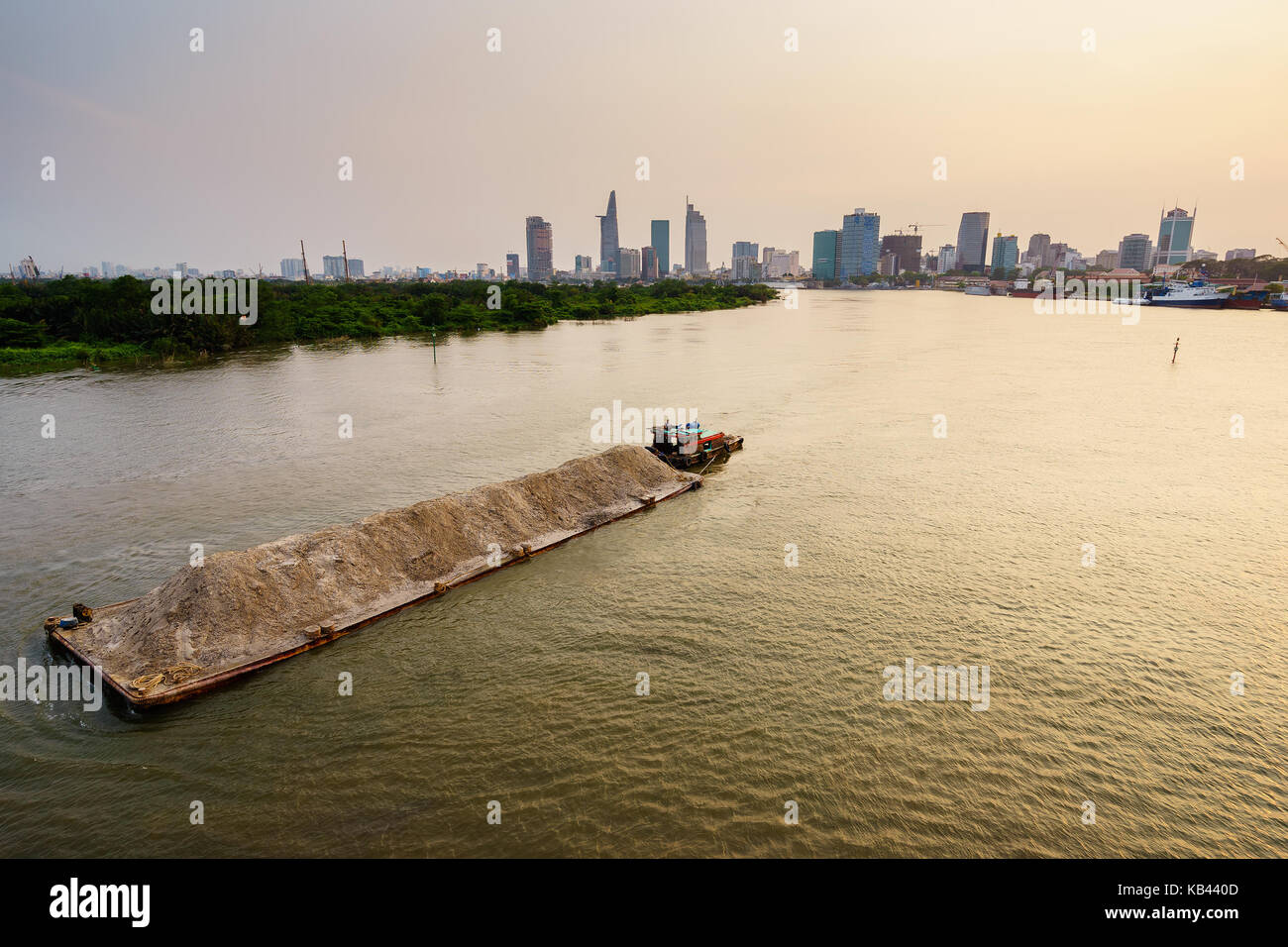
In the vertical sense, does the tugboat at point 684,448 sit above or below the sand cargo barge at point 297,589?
above

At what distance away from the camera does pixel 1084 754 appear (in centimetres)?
1205

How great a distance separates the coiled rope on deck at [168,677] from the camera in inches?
510

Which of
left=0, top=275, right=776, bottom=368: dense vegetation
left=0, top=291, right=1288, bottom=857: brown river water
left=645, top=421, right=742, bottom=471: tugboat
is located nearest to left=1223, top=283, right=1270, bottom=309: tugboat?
left=0, top=275, right=776, bottom=368: dense vegetation

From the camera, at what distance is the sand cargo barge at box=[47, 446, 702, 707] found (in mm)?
13836

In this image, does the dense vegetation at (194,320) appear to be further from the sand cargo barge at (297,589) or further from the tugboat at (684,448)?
the sand cargo barge at (297,589)

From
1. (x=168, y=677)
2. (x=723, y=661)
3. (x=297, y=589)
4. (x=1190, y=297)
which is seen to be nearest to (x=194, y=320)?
(x=297, y=589)

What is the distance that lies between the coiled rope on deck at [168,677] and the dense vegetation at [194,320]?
6018 centimetres

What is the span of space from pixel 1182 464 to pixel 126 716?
134 ft

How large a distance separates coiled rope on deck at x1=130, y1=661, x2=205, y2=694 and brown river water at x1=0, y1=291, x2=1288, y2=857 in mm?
601

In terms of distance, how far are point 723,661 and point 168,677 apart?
12.1 metres

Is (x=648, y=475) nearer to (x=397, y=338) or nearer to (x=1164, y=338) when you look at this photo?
(x=397, y=338)

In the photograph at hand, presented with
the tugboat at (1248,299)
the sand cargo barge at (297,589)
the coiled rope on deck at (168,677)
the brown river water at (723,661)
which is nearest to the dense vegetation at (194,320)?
the brown river water at (723,661)

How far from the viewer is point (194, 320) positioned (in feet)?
210
